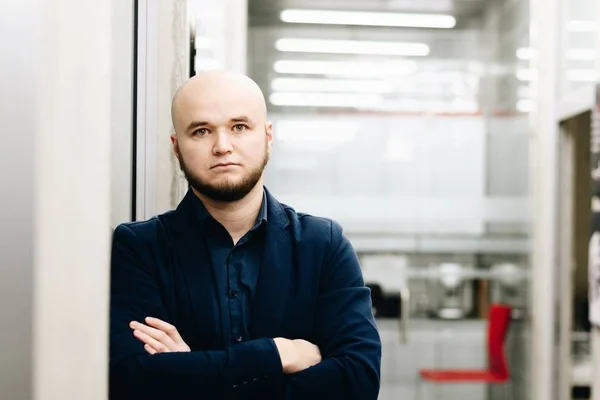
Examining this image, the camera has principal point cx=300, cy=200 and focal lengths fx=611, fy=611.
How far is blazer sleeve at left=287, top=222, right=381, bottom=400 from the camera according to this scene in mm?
1408

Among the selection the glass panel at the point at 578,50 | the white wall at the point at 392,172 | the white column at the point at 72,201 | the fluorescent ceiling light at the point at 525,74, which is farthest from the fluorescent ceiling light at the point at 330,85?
the white column at the point at 72,201

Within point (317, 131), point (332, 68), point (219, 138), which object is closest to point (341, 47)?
point (332, 68)

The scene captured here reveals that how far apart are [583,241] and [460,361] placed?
136 centimetres

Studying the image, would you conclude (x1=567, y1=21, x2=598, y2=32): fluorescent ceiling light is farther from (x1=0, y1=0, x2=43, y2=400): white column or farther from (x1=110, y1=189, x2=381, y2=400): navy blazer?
(x1=0, y1=0, x2=43, y2=400): white column

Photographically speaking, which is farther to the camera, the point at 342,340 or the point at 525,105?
the point at 525,105

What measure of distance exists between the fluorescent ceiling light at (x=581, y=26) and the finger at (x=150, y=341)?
2754 millimetres

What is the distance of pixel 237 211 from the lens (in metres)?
1.52

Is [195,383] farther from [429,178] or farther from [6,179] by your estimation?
[429,178]

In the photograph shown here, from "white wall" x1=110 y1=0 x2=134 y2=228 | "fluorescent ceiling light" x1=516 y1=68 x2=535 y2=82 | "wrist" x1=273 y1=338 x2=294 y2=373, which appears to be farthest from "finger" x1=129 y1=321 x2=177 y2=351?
"fluorescent ceiling light" x1=516 y1=68 x2=535 y2=82

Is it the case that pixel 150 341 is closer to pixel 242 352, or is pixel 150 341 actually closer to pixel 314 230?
pixel 242 352

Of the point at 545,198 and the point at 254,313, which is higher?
the point at 545,198

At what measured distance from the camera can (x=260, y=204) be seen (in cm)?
156

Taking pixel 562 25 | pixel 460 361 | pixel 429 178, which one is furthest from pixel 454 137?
pixel 460 361

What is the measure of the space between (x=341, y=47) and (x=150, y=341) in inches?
141
